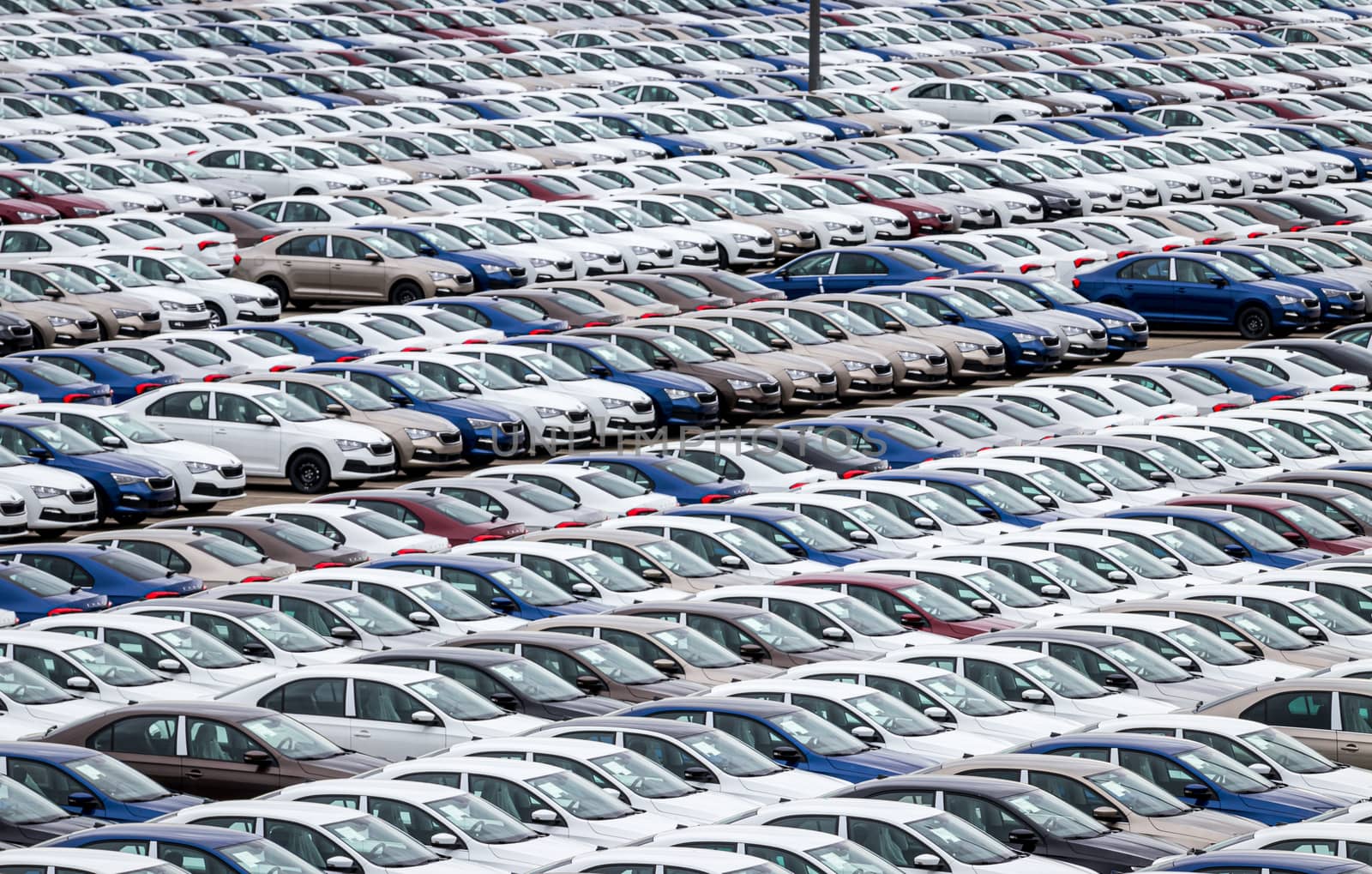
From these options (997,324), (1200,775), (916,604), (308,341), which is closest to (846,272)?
(997,324)

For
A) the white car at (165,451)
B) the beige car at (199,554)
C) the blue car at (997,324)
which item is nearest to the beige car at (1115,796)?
the beige car at (199,554)

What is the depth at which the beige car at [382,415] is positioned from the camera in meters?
34.0

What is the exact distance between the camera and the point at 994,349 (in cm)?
3947

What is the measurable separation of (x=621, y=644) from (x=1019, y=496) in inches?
311

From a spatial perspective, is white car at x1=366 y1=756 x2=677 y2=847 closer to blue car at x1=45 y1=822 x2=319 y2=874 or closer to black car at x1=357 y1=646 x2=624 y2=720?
blue car at x1=45 y1=822 x2=319 y2=874

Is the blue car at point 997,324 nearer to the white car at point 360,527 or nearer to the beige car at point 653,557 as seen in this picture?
the white car at point 360,527

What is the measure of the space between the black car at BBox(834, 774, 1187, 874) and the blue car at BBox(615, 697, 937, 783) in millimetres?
1518

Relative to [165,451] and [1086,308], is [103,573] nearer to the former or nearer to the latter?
[165,451]

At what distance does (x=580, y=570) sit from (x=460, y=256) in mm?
17462

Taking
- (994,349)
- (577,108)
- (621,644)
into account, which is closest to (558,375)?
(994,349)

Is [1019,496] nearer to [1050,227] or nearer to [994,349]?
[994,349]

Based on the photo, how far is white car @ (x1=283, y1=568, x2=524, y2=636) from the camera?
25328 millimetres

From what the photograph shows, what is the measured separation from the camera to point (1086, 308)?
136 ft

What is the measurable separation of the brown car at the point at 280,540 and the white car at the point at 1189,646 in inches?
274
